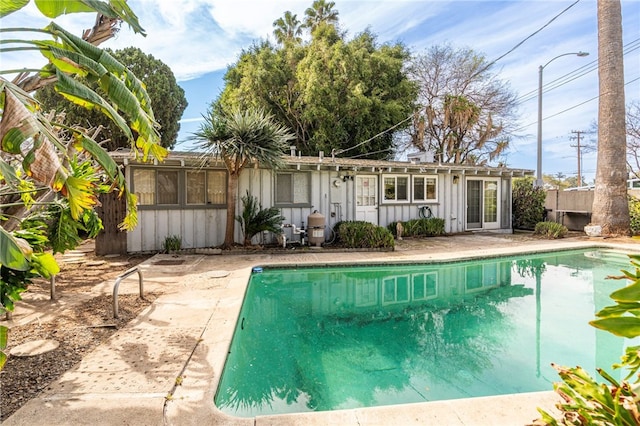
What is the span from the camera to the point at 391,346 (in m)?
4.49

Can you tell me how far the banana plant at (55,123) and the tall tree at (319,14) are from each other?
22.8m

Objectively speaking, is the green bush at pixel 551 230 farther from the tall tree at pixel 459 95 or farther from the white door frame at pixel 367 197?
the tall tree at pixel 459 95

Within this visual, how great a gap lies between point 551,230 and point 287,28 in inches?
→ 836

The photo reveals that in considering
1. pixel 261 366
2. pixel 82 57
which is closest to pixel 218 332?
pixel 261 366

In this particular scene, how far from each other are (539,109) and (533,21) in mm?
4751

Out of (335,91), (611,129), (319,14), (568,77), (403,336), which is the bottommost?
(403,336)

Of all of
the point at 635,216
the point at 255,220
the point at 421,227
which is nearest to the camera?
the point at 255,220

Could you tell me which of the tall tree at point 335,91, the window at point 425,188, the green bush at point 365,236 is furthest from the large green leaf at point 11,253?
the tall tree at point 335,91

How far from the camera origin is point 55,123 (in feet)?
Answer: 9.73

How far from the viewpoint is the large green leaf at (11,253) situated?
1824 millimetres

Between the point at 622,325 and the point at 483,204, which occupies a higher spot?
the point at 483,204

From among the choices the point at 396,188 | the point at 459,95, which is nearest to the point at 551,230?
the point at 396,188

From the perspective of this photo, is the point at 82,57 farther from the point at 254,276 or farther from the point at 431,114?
the point at 431,114

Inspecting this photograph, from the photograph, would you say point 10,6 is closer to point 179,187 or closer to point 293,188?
point 179,187
